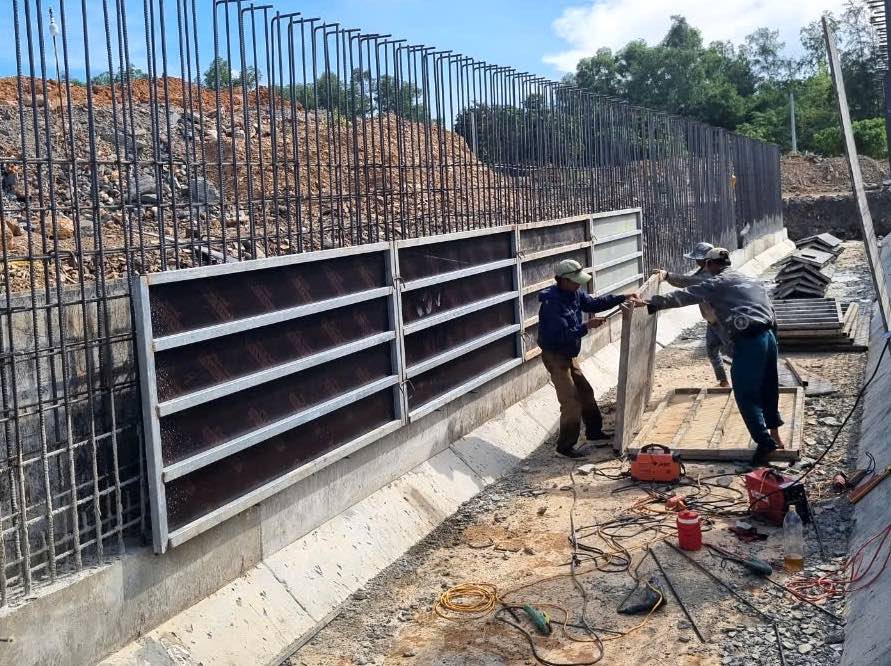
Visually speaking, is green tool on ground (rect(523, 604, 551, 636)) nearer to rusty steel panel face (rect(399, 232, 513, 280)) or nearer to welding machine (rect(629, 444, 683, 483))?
welding machine (rect(629, 444, 683, 483))

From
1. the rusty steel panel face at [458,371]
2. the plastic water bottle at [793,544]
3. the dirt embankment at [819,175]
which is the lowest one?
the plastic water bottle at [793,544]

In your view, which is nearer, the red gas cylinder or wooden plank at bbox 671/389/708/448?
the red gas cylinder

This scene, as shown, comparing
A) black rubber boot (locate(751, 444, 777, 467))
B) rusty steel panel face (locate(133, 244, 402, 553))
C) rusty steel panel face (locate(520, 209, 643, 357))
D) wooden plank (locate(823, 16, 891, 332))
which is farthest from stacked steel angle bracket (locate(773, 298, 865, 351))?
rusty steel panel face (locate(133, 244, 402, 553))

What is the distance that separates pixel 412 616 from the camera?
604 centimetres

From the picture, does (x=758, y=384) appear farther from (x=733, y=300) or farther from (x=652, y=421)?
(x=652, y=421)

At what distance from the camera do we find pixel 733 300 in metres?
8.80

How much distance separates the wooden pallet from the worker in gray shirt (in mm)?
630

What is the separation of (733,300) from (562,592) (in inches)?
151

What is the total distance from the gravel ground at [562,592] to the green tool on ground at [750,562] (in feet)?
0.22

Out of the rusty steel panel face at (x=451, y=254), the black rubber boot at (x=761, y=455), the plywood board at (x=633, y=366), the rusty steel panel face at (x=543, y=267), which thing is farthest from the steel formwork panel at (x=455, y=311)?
the black rubber boot at (x=761, y=455)

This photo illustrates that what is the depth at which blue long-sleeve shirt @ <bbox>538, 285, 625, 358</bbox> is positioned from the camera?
9375 millimetres

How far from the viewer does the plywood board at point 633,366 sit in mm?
9211

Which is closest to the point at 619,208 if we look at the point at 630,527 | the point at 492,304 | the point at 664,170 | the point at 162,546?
the point at 664,170

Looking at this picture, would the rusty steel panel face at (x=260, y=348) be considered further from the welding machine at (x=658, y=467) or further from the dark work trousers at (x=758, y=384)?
the dark work trousers at (x=758, y=384)
